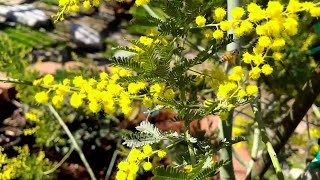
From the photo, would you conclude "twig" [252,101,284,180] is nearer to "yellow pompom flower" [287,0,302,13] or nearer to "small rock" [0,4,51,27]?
"yellow pompom flower" [287,0,302,13]

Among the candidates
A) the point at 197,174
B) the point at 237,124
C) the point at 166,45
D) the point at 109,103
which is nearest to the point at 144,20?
the point at 166,45

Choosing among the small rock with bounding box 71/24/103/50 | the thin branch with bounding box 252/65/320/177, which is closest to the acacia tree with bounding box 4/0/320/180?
the thin branch with bounding box 252/65/320/177

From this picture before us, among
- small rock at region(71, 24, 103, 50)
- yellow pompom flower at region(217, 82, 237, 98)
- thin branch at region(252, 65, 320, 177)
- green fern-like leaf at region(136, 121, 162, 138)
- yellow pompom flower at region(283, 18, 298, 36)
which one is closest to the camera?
yellow pompom flower at region(283, 18, 298, 36)

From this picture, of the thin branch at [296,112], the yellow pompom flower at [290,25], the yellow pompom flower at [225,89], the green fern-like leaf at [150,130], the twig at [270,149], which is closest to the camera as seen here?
the yellow pompom flower at [290,25]

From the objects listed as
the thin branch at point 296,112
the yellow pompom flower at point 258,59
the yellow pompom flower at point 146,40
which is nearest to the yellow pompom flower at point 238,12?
the yellow pompom flower at point 258,59

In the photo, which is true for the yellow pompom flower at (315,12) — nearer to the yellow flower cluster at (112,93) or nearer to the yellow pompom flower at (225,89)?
the yellow pompom flower at (225,89)

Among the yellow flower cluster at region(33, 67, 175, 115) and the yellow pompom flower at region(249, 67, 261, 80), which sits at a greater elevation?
the yellow pompom flower at region(249, 67, 261, 80)

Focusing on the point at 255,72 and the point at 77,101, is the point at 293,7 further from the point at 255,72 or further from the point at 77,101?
the point at 77,101
